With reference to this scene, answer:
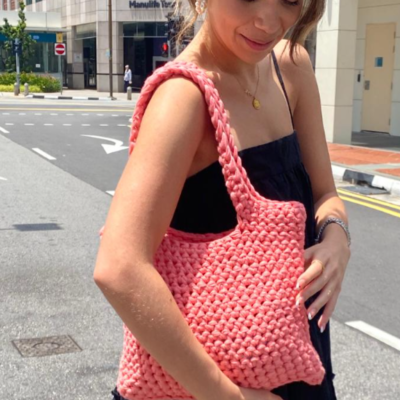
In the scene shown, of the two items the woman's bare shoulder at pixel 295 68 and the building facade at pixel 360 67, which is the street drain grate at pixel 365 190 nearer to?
the building facade at pixel 360 67

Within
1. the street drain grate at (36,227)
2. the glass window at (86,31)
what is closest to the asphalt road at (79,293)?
the street drain grate at (36,227)

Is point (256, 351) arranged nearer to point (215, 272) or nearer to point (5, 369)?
point (215, 272)

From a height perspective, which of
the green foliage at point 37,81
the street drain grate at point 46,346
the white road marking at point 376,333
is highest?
the green foliage at point 37,81

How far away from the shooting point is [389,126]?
18.1m

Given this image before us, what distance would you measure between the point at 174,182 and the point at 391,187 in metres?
9.82

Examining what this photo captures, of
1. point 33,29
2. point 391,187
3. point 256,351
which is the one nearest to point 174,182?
point 256,351

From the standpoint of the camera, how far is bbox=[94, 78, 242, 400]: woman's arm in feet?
3.73

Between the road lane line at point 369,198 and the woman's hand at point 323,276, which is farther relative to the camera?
the road lane line at point 369,198

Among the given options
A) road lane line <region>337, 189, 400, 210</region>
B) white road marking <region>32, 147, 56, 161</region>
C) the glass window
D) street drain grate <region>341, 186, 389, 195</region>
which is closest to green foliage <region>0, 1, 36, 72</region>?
the glass window

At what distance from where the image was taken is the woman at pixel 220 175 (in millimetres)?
1145

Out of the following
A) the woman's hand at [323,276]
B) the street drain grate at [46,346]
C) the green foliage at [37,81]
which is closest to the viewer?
the woman's hand at [323,276]

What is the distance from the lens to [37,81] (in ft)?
140

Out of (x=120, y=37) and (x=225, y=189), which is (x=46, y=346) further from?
(x=120, y=37)

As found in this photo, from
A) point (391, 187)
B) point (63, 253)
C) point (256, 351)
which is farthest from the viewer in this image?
point (391, 187)
